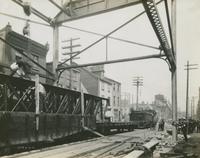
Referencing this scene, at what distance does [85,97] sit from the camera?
731 inches

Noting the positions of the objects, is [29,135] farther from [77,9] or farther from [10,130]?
[77,9]

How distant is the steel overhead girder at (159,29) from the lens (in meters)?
9.62

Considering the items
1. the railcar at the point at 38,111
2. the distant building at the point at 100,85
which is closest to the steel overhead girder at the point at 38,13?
the railcar at the point at 38,111

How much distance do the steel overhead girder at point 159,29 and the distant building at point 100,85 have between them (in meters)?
33.7

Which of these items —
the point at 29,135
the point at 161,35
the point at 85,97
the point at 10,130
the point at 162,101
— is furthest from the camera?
the point at 162,101

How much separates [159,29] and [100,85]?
1573 inches

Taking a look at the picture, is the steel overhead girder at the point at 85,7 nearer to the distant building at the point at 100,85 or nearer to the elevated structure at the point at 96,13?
the elevated structure at the point at 96,13

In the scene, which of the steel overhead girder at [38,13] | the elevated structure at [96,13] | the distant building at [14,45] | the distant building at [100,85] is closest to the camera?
the steel overhead girder at [38,13]

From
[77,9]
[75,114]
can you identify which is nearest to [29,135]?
[75,114]

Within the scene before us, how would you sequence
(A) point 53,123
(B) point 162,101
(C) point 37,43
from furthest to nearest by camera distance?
(B) point 162,101 < (C) point 37,43 < (A) point 53,123

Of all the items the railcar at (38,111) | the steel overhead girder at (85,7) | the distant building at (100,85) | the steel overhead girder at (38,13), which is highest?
the steel overhead girder at (85,7)

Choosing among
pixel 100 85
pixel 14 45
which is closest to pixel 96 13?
pixel 14 45

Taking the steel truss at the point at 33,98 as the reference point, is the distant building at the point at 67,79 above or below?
above

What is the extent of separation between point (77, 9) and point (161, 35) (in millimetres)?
5986
